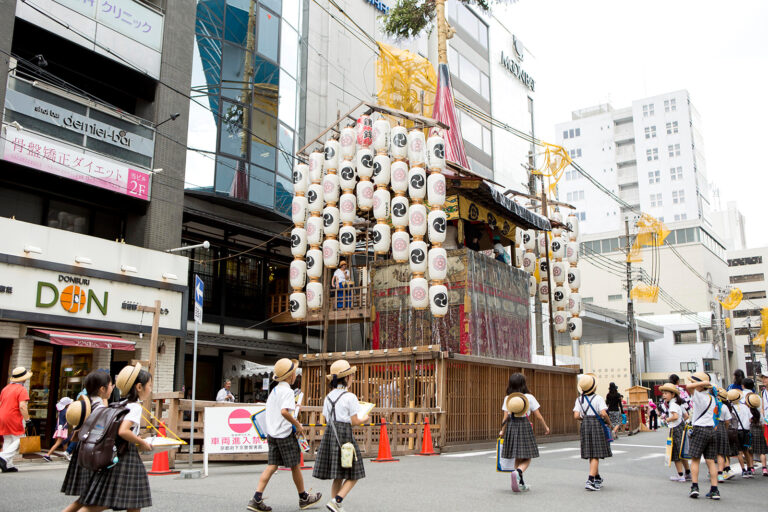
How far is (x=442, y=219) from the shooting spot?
1878 centimetres

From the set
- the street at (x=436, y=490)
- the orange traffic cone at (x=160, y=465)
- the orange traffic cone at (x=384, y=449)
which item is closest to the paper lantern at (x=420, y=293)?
the orange traffic cone at (x=384, y=449)

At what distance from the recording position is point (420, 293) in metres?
18.6

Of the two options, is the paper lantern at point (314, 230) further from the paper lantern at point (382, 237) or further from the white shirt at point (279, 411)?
the white shirt at point (279, 411)

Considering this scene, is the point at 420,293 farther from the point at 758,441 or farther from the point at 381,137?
the point at 758,441

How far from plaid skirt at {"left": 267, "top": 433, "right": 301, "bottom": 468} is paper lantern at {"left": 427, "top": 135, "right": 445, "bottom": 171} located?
41.4 ft

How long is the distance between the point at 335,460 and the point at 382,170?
13.2 meters

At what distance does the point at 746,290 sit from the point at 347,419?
90.3 meters

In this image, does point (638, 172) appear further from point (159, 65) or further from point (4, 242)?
point (4, 242)

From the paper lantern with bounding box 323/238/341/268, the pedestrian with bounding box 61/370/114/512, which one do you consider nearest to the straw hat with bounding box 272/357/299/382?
the pedestrian with bounding box 61/370/114/512

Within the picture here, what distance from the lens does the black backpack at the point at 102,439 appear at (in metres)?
5.33

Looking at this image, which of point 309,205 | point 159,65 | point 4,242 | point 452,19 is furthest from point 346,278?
point 452,19

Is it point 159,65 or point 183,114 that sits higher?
point 159,65

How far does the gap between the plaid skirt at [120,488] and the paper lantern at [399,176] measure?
1442 cm

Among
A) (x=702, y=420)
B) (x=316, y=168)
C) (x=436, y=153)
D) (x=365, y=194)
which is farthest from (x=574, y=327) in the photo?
(x=702, y=420)
